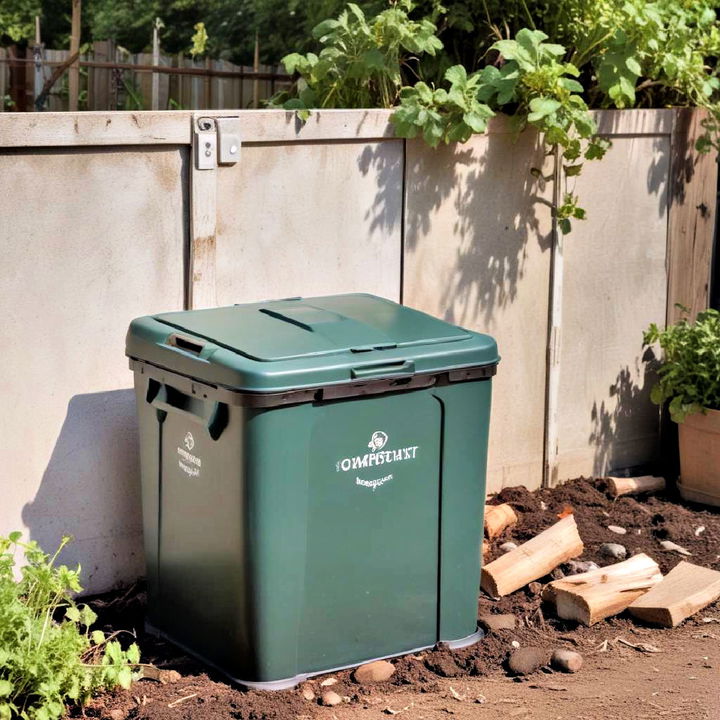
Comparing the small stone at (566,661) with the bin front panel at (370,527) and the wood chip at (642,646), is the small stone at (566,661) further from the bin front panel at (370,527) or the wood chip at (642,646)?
the bin front panel at (370,527)

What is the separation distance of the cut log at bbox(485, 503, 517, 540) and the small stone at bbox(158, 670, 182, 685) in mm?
1699

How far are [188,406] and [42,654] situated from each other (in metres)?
0.90

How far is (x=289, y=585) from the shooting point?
3.92m

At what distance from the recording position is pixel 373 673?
13.6ft

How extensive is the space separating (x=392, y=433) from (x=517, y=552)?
4.07ft

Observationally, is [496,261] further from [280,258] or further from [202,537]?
[202,537]

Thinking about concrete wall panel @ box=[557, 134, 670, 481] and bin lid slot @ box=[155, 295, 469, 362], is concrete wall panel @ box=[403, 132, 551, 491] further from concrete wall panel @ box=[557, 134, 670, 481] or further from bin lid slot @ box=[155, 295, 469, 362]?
bin lid slot @ box=[155, 295, 469, 362]

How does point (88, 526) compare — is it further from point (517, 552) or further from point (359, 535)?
point (517, 552)

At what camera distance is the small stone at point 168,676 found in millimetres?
4102

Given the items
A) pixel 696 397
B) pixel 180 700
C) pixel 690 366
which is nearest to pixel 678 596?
pixel 696 397

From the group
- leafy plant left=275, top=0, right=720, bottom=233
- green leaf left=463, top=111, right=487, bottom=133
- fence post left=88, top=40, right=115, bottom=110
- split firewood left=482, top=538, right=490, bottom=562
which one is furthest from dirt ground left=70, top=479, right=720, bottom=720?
fence post left=88, top=40, right=115, bottom=110

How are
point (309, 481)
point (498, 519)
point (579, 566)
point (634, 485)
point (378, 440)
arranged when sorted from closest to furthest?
point (309, 481) → point (378, 440) → point (579, 566) → point (498, 519) → point (634, 485)

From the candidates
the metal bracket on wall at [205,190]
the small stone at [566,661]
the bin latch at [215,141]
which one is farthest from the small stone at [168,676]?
the bin latch at [215,141]

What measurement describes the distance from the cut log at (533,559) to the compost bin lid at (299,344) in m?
1.06
